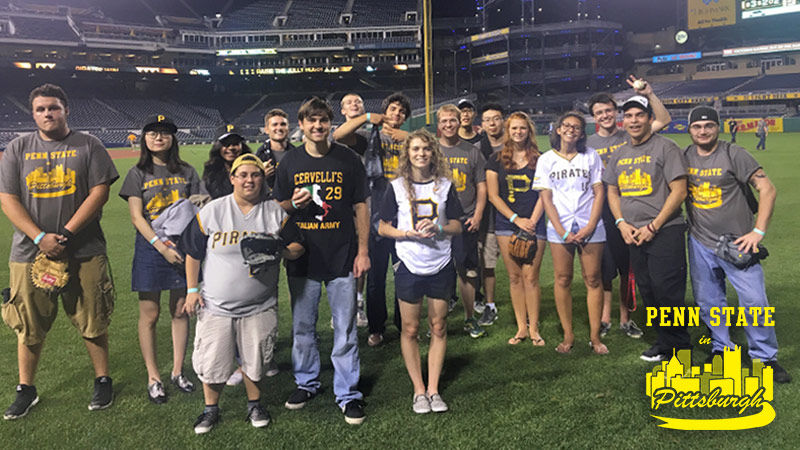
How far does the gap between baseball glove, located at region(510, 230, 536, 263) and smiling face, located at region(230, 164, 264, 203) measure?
2.43 meters

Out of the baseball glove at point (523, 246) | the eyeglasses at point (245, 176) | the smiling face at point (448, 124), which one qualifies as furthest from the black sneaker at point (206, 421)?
the smiling face at point (448, 124)

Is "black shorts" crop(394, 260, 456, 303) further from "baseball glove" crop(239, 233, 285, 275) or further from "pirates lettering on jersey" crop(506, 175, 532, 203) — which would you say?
"pirates lettering on jersey" crop(506, 175, 532, 203)

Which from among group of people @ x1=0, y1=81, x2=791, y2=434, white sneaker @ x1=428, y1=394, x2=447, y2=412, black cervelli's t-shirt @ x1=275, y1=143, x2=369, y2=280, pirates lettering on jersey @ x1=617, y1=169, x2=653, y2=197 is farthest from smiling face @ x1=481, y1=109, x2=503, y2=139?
white sneaker @ x1=428, y1=394, x2=447, y2=412

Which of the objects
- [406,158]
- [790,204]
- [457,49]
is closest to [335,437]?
[406,158]

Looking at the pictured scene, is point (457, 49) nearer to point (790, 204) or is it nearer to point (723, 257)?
point (790, 204)

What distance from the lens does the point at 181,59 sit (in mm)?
60250

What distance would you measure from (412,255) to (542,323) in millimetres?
2549

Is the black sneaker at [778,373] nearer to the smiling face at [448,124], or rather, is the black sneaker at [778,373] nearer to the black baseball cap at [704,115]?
the black baseball cap at [704,115]

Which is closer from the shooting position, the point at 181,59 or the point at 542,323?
the point at 542,323

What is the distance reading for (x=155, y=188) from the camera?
4.04 m

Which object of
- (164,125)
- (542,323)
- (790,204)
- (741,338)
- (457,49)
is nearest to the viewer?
(164,125)

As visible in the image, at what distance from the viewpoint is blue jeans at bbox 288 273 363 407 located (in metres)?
3.82

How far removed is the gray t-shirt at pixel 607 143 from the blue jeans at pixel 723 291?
45.3 inches

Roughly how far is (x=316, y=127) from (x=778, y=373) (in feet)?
12.9
